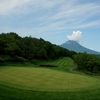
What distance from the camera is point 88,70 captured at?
6031cm

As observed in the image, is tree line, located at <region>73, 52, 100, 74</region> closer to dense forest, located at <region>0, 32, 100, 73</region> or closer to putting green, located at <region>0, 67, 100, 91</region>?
dense forest, located at <region>0, 32, 100, 73</region>

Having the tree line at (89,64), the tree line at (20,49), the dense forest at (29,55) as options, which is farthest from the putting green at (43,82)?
the tree line at (20,49)

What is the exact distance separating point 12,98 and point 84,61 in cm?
4629

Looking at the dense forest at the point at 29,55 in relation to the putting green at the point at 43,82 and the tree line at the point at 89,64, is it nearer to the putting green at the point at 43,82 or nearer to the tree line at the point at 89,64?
the tree line at the point at 89,64

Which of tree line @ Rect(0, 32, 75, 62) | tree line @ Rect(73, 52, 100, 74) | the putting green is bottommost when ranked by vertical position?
the putting green

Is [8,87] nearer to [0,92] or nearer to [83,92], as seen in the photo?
[0,92]

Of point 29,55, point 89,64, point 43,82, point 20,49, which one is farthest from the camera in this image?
point 29,55

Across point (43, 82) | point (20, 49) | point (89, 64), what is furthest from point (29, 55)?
point (43, 82)

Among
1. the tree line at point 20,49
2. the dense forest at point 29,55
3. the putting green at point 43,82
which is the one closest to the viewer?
the putting green at point 43,82

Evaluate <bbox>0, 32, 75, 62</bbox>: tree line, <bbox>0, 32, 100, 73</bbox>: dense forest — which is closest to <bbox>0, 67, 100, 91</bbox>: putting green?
<bbox>0, 32, 100, 73</bbox>: dense forest

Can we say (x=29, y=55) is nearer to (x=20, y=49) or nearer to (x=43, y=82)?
(x=20, y=49)

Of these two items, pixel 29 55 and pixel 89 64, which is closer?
pixel 89 64

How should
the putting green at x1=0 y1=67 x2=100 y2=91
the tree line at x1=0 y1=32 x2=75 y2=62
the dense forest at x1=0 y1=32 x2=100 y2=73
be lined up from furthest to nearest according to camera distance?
the tree line at x1=0 y1=32 x2=75 y2=62, the dense forest at x1=0 y1=32 x2=100 y2=73, the putting green at x1=0 y1=67 x2=100 y2=91

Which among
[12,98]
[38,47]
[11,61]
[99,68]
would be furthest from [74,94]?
[38,47]
